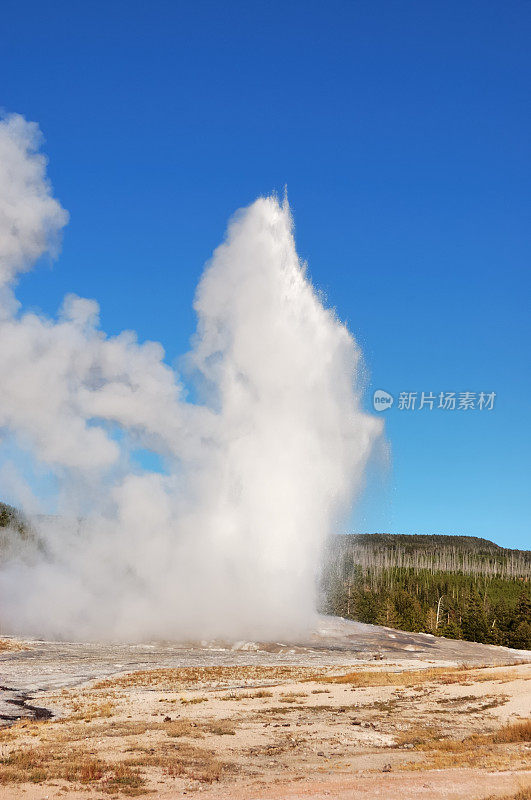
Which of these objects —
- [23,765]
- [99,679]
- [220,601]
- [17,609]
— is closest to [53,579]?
[17,609]

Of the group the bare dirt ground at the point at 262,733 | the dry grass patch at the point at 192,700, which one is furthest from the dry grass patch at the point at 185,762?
the dry grass patch at the point at 192,700

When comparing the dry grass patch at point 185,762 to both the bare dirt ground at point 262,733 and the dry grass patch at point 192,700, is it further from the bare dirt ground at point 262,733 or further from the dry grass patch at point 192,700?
the dry grass patch at point 192,700

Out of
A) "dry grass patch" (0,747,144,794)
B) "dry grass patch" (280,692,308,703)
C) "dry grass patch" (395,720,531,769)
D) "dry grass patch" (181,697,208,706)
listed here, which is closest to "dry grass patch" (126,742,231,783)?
"dry grass patch" (0,747,144,794)

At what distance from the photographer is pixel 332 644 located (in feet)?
273

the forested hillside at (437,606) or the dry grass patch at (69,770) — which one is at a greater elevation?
the forested hillside at (437,606)

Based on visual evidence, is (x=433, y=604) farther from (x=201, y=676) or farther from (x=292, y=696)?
(x=292, y=696)

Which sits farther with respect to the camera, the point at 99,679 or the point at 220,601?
the point at 220,601

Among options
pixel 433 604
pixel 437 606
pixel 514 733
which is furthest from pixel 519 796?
pixel 433 604

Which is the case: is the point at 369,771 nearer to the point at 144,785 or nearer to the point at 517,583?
the point at 144,785

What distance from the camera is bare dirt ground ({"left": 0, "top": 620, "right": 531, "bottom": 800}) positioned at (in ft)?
63.1

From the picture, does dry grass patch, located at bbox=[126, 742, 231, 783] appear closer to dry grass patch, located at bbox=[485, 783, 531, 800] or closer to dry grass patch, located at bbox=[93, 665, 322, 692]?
dry grass patch, located at bbox=[485, 783, 531, 800]

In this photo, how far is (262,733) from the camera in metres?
28.9

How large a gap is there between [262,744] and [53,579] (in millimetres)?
91563

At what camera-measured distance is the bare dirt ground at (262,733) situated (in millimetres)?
19219
